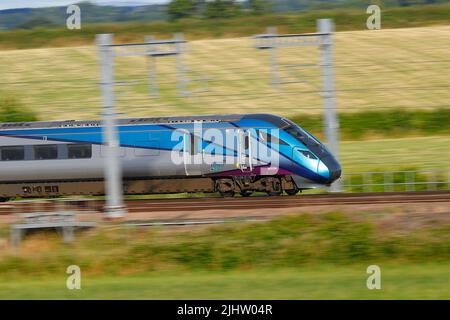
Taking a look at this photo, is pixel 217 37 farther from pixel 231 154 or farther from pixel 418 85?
pixel 231 154

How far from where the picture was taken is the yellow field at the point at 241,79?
52.8 m

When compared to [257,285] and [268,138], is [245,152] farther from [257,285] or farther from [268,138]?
[257,285]

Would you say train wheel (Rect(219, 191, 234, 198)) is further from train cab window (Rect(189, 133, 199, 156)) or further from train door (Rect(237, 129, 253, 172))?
train cab window (Rect(189, 133, 199, 156))

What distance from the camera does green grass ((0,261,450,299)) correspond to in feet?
49.4

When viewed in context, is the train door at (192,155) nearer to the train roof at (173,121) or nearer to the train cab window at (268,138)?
the train roof at (173,121)

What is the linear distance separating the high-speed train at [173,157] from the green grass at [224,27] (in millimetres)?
36518

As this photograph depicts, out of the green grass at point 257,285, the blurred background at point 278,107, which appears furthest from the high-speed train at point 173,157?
the green grass at point 257,285

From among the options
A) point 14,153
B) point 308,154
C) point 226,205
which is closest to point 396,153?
point 308,154

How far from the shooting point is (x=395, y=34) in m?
66.2

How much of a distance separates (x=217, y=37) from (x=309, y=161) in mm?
40743

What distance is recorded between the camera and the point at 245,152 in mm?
29781

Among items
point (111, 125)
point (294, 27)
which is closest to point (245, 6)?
point (294, 27)

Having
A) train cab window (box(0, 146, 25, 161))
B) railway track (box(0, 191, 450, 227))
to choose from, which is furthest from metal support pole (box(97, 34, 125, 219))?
train cab window (box(0, 146, 25, 161))

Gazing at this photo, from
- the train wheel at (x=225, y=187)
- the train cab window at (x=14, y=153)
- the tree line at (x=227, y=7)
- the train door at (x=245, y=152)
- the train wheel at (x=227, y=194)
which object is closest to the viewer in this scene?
the train door at (x=245, y=152)
